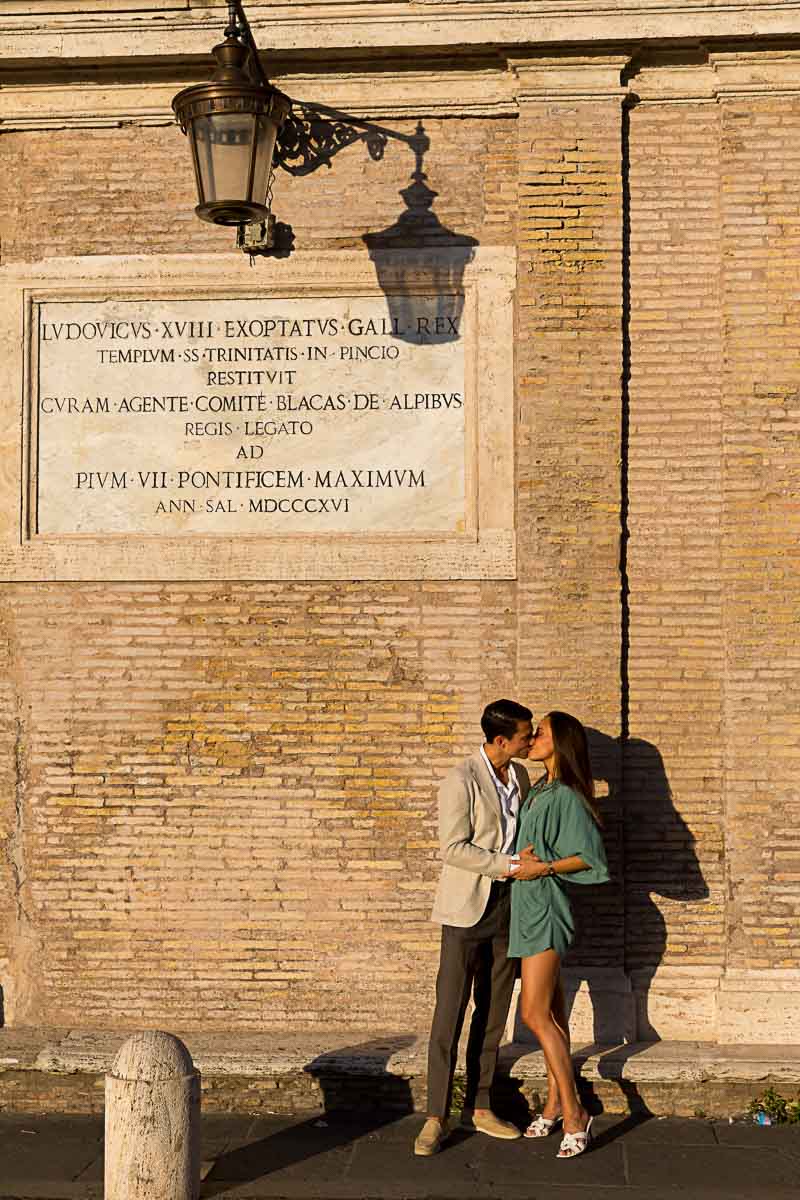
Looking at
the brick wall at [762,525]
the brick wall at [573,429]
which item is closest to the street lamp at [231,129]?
the brick wall at [573,429]

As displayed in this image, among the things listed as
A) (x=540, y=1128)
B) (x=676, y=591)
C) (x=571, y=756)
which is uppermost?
(x=676, y=591)

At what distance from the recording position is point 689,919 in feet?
25.2

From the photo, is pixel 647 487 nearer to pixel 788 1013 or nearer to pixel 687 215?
pixel 687 215

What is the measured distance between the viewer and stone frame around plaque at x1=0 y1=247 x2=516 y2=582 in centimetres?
784

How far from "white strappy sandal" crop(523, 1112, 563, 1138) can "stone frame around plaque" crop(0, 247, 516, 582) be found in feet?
9.46

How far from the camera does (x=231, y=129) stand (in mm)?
6840

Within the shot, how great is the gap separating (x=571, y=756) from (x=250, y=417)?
2.80 m

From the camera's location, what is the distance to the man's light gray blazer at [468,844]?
6477 millimetres

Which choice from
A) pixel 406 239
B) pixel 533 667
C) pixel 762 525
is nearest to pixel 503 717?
pixel 533 667

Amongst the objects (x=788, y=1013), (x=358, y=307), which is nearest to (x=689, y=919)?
(x=788, y=1013)

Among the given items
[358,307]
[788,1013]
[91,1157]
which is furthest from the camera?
[358,307]

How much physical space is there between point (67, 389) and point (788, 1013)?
533 centimetres

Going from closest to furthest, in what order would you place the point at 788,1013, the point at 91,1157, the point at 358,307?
1. the point at 91,1157
2. the point at 788,1013
3. the point at 358,307

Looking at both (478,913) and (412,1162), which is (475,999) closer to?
(478,913)
